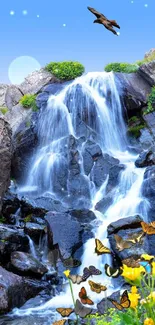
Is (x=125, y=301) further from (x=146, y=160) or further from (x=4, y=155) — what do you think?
(x=146, y=160)

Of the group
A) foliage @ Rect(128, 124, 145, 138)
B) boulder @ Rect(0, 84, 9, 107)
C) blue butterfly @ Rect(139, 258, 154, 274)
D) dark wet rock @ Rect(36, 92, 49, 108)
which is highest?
boulder @ Rect(0, 84, 9, 107)

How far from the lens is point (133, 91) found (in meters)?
18.3

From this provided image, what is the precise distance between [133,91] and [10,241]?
10.6 m

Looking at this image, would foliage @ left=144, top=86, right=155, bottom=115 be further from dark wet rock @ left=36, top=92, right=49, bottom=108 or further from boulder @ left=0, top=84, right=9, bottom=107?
boulder @ left=0, top=84, right=9, bottom=107

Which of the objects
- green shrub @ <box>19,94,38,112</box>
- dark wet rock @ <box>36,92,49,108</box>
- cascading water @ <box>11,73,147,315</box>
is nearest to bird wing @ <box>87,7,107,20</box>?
cascading water @ <box>11,73,147,315</box>

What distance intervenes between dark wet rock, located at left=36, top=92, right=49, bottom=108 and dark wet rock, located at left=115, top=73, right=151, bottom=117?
3.43 meters

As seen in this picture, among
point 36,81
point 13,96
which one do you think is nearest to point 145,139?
point 36,81

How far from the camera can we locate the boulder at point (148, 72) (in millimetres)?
18734

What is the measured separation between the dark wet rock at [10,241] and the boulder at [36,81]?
9.73 metres

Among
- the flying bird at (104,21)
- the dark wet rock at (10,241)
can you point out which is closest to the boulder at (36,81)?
the dark wet rock at (10,241)

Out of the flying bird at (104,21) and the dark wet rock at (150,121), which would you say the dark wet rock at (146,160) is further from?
the flying bird at (104,21)

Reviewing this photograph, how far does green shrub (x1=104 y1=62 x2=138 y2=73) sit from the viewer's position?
64.1ft

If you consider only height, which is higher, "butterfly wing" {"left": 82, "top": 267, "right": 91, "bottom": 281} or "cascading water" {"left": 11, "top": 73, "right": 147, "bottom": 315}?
"cascading water" {"left": 11, "top": 73, "right": 147, "bottom": 315}

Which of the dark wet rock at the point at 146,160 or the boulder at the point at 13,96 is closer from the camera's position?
the dark wet rock at the point at 146,160
